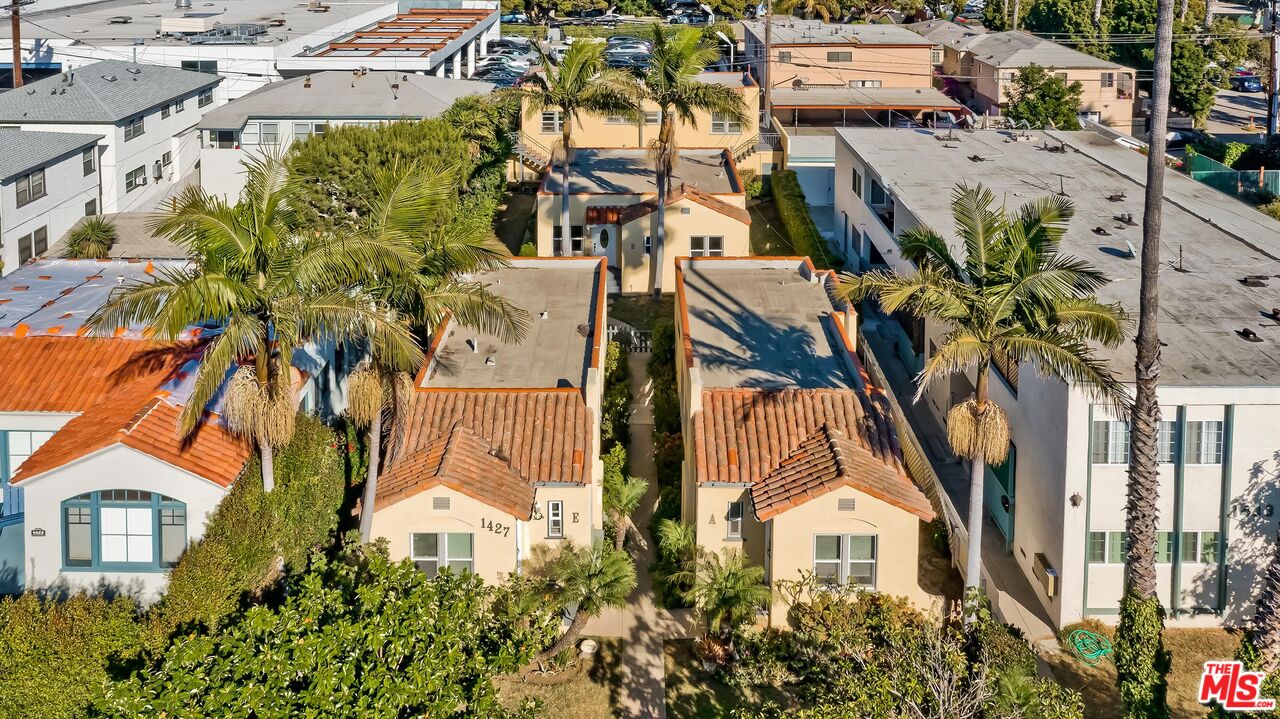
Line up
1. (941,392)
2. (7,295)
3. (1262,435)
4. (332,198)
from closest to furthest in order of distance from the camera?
(1262,435)
(7,295)
(941,392)
(332,198)

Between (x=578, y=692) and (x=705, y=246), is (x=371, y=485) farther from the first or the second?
(x=705, y=246)

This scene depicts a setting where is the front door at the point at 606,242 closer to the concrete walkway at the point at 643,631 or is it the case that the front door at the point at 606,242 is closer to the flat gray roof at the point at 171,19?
the concrete walkway at the point at 643,631

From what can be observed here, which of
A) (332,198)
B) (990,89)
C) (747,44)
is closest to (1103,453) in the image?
(332,198)

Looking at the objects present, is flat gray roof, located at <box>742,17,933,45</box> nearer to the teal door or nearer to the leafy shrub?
the teal door

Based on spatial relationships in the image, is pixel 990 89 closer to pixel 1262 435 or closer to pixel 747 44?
pixel 747 44

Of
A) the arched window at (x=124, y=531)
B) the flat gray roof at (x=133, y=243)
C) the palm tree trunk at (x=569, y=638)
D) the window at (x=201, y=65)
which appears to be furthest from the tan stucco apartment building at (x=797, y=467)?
the window at (x=201, y=65)

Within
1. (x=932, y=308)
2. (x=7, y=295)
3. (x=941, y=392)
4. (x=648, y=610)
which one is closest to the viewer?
(x=932, y=308)
